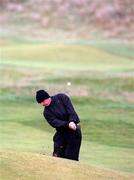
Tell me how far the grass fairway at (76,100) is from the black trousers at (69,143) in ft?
3.12

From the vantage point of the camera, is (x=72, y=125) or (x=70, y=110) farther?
(x=70, y=110)

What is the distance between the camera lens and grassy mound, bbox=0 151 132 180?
12891mm

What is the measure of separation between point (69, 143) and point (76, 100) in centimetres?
1506

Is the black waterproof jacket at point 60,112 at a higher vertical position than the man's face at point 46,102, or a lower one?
lower

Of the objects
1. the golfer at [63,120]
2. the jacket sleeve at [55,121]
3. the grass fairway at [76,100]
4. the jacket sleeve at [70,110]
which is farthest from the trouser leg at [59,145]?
the grass fairway at [76,100]

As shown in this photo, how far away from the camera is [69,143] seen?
49.3 feet

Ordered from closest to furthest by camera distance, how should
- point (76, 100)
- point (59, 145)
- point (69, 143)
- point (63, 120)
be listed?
1. point (63, 120)
2. point (69, 143)
3. point (59, 145)
4. point (76, 100)

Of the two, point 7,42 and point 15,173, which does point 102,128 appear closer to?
point 15,173

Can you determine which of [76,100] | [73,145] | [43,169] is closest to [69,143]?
[73,145]

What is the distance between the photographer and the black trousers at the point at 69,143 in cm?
1505

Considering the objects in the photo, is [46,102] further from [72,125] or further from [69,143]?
[69,143]

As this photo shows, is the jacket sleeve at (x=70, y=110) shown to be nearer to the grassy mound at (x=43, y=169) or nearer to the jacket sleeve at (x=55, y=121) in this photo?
the jacket sleeve at (x=55, y=121)

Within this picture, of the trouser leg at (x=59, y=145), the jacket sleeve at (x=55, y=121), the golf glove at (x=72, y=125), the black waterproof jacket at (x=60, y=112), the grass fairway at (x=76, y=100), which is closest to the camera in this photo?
the golf glove at (x=72, y=125)

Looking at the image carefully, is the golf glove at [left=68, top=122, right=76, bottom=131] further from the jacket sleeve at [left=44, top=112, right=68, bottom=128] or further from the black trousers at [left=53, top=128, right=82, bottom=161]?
the black trousers at [left=53, top=128, right=82, bottom=161]
